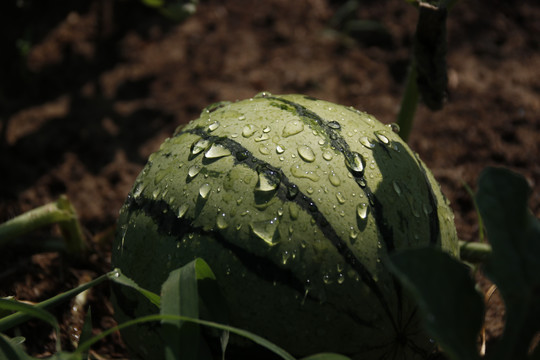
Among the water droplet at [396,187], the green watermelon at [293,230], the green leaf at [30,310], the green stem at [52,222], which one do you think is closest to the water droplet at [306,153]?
the green watermelon at [293,230]

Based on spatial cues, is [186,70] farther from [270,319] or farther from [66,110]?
[270,319]

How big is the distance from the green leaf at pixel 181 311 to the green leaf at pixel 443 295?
508mm

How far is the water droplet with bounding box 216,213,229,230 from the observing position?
152cm

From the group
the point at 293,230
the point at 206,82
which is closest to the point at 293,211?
the point at 293,230

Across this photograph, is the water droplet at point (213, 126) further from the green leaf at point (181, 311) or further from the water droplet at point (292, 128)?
the green leaf at point (181, 311)

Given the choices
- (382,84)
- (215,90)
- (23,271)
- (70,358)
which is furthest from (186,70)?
(70,358)

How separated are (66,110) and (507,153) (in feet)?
8.48

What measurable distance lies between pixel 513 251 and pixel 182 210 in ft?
2.75

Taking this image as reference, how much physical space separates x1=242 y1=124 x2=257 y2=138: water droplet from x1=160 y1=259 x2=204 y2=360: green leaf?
447 millimetres

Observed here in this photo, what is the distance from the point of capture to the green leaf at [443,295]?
3.78 ft

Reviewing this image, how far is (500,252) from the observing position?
1.22 meters

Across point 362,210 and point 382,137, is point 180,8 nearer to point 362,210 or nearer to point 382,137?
point 382,137

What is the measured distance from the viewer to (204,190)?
1576mm

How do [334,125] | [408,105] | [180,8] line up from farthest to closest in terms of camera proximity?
[180,8]
[408,105]
[334,125]
